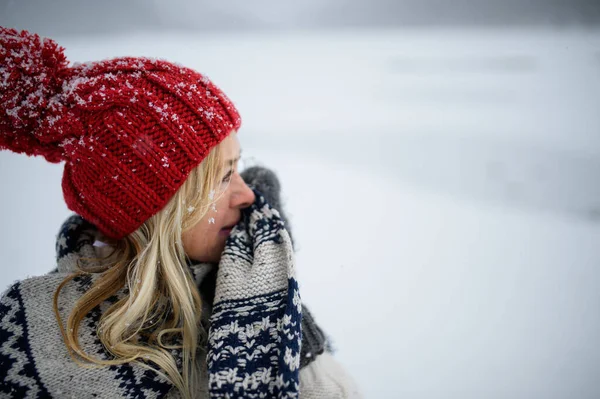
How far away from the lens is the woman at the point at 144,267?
714mm

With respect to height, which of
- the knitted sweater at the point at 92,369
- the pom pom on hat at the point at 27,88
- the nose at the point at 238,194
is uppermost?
the pom pom on hat at the point at 27,88

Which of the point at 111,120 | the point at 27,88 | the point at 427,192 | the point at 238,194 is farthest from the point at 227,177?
the point at 427,192

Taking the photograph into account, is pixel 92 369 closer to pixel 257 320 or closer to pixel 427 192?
pixel 257 320

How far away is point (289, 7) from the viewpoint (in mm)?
1587

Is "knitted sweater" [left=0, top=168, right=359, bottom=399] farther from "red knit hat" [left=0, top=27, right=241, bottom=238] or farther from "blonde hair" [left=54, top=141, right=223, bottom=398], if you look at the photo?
"red knit hat" [left=0, top=27, right=241, bottom=238]

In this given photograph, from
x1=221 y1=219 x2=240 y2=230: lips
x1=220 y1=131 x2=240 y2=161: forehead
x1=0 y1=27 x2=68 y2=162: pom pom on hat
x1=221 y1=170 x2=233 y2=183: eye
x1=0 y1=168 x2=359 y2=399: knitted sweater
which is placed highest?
x1=0 y1=27 x2=68 y2=162: pom pom on hat

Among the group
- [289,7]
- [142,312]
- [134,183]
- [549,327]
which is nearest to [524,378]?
[549,327]

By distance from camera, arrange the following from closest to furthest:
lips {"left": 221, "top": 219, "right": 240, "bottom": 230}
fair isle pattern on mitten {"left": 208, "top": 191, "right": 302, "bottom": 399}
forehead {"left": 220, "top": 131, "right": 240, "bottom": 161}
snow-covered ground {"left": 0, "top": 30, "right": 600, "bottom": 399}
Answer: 1. fair isle pattern on mitten {"left": 208, "top": 191, "right": 302, "bottom": 399}
2. forehead {"left": 220, "top": 131, "right": 240, "bottom": 161}
3. lips {"left": 221, "top": 219, "right": 240, "bottom": 230}
4. snow-covered ground {"left": 0, "top": 30, "right": 600, "bottom": 399}

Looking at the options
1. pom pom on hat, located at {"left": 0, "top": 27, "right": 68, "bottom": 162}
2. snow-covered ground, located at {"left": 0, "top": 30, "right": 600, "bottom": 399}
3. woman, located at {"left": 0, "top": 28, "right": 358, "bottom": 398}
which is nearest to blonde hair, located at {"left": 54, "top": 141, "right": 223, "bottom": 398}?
woman, located at {"left": 0, "top": 28, "right": 358, "bottom": 398}

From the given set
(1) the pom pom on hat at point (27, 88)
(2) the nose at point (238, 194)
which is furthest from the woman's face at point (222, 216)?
(1) the pom pom on hat at point (27, 88)

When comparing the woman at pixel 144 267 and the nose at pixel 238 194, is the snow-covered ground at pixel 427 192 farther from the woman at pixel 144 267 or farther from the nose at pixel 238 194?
the woman at pixel 144 267

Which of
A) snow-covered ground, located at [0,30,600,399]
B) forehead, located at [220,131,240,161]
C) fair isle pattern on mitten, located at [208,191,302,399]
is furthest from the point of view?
snow-covered ground, located at [0,30,600,399]

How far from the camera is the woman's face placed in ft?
2.81

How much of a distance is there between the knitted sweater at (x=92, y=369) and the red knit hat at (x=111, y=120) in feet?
0.80
